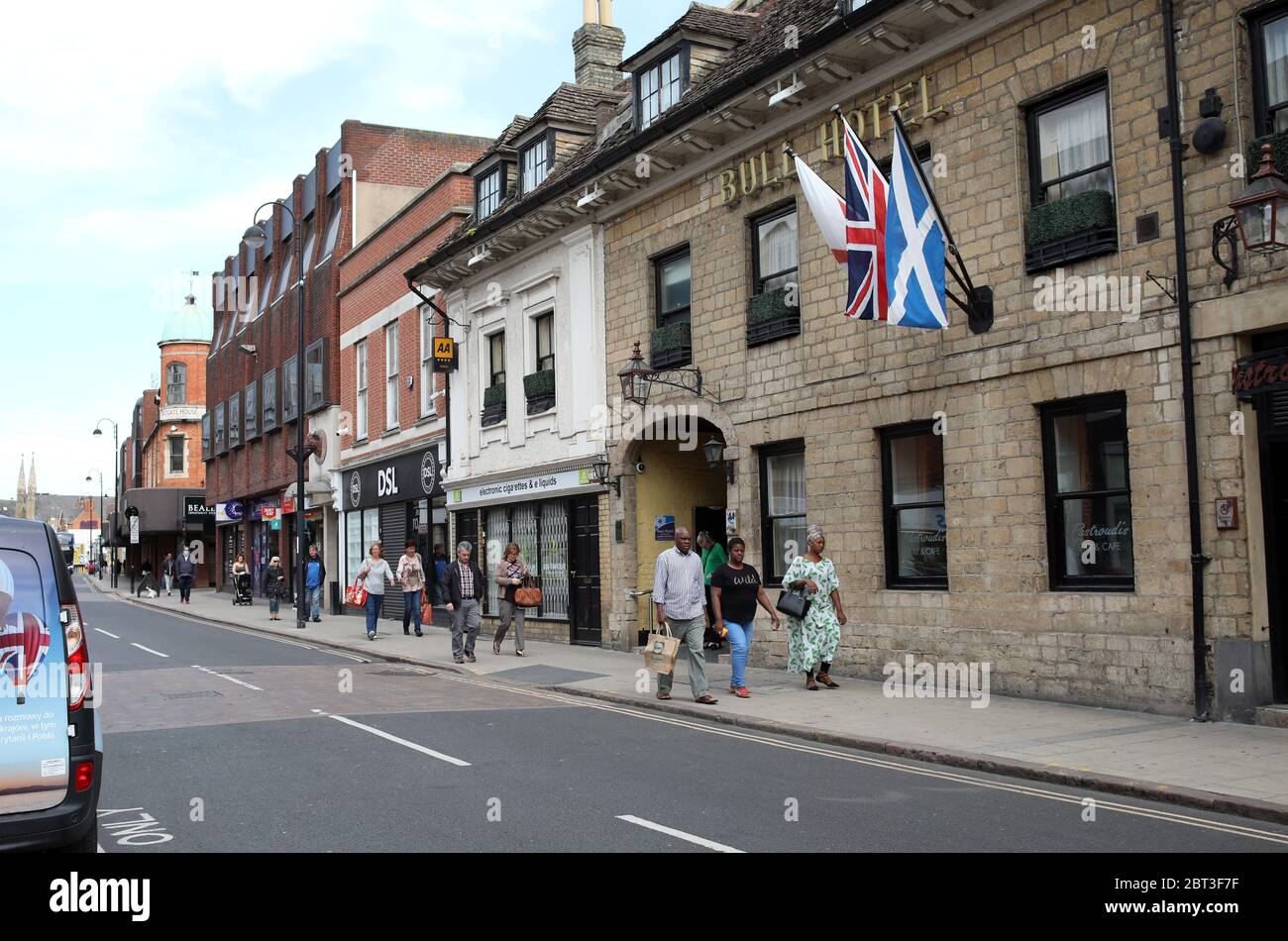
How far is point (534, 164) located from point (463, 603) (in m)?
9.96

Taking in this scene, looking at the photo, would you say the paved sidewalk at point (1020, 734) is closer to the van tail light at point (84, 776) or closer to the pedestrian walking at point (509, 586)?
the pedestrian walking at point (509, 586)

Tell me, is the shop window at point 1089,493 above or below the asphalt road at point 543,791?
above

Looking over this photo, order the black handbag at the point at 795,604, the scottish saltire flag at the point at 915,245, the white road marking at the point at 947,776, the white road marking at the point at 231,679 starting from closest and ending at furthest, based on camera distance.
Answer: the white road marking at the point at 947,776 → the scottish saltire flag at the point at 915,245 → the black handbag at the point at 795,604 → the white road marking at the point at 231,679

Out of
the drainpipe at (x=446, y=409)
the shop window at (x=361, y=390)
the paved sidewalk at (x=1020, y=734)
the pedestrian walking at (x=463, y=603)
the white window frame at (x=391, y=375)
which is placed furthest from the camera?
the shop window at (x=361, y=390)

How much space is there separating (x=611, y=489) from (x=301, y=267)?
2248 centimetres

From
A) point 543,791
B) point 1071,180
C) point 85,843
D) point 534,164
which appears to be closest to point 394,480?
point 534,164

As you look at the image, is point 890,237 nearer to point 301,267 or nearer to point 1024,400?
point 1024,400

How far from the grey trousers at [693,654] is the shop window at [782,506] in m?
3.30

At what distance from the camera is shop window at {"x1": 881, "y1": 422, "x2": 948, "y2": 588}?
45.5ft

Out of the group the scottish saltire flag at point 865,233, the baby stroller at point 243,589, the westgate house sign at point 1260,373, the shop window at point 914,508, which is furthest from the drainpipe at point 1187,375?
the baby stroller at point 243,589

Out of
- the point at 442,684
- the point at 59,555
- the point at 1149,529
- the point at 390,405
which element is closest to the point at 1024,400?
the point at 1149,529

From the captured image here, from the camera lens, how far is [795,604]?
1334 cm

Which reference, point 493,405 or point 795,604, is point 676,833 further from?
point 493,405

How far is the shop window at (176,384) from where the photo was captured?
243 feet
